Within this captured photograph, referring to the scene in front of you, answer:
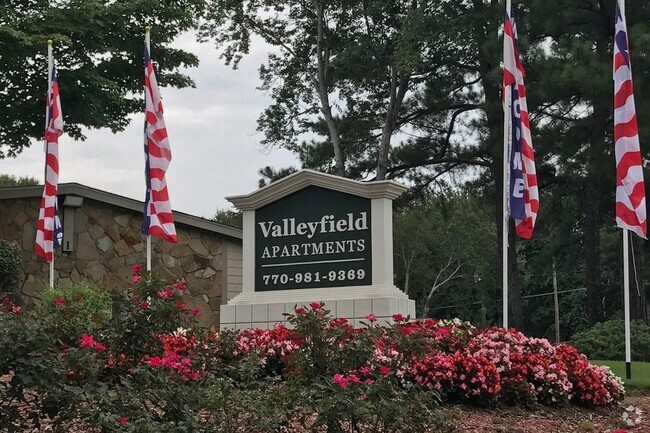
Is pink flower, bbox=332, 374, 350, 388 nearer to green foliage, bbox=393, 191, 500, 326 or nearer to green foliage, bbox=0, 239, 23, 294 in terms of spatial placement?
green foliage, bbox=0, 239, 23, 294

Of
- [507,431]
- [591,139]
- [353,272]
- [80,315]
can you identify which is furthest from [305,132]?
[507,431]

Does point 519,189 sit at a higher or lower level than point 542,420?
higher

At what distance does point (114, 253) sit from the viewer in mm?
17031

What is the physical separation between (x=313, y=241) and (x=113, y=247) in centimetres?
744

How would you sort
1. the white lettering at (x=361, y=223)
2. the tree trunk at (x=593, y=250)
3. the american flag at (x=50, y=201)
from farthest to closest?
the tree trunk at (x=593, y=250) < the american flag at (x=50, y=201) < the white lettering at (x=361, y=223)

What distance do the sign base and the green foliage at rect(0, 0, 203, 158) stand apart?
11722 millimetres

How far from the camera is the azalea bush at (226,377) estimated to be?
5359 mm

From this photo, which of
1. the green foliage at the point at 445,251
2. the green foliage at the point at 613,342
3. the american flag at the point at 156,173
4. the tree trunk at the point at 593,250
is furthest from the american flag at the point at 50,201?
the green foliage at the point at 445,251

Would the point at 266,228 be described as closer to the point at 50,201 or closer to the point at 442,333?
the point at 442,333

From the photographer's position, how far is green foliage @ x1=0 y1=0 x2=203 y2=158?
2088cm

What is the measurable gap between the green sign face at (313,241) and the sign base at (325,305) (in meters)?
0.14

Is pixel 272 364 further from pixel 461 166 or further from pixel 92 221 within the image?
pixel 461 166

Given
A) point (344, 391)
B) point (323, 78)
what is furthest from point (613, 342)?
point (323, 78)

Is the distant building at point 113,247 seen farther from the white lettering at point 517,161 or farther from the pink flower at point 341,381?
the pink flower at point 341,381
